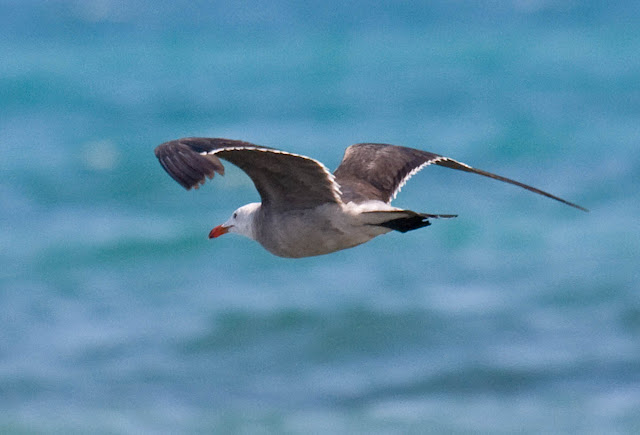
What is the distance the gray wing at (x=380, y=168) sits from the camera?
1080 cm

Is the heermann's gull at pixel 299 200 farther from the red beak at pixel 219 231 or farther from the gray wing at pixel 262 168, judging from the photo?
the red beak at pixel 219 231

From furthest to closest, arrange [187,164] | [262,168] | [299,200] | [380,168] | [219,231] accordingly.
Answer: [219,231], [380,168], [299,200], [262,168], [187,164]

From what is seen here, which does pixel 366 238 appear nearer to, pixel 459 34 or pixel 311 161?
pixel 311 161

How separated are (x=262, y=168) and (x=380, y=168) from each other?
6.15ft

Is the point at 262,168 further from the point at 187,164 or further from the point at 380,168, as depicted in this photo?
the point at 380,168

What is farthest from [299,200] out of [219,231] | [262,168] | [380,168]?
[219,231]

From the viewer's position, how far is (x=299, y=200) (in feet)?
32.3

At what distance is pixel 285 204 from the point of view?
9930 mm

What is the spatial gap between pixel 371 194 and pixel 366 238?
0.82 metres

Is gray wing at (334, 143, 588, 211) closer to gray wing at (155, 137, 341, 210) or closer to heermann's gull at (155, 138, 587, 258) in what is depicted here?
heermann's gull at (155, 138, 587, 258)

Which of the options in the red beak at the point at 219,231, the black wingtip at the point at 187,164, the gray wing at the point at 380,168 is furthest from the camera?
the red beak at the point at 219,231

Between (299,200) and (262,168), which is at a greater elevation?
(262,168)

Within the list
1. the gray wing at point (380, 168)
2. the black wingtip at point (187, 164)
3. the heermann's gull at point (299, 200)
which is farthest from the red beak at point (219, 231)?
the black wingtip at point (187, 164)

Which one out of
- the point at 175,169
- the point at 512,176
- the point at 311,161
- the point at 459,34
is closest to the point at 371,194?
the point at 311,161
